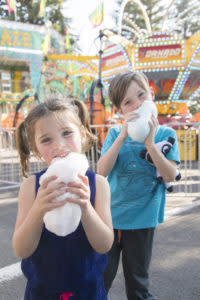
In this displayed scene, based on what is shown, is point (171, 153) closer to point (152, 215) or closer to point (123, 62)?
point (152, 215)

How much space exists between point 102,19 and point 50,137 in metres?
9.36

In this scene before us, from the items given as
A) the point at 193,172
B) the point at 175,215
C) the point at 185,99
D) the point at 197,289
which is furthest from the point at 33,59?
the point at 197,289

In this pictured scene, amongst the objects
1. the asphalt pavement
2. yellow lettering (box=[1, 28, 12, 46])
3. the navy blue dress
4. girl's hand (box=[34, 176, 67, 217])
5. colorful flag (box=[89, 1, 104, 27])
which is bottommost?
the asphalt pavement

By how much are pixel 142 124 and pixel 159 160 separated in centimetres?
22

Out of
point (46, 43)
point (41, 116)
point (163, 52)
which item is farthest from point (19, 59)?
point (41, 116)

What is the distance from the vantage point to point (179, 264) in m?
2.37

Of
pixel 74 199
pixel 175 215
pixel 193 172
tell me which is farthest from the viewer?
pixel 193 172

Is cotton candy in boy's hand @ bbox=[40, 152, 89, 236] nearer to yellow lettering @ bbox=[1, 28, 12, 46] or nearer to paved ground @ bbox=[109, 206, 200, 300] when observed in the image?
paved ground @ bbox=[109, 206, 200, 300]

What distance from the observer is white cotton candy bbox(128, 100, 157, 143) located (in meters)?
1.38

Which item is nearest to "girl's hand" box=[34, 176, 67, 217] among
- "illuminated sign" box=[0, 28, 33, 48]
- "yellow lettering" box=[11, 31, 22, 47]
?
"illuminated sign" box=[0, 28, 33, 48]

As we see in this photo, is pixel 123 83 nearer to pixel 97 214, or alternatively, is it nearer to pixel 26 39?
pixel 97 214

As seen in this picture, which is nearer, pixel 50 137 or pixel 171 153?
pixel 50 137

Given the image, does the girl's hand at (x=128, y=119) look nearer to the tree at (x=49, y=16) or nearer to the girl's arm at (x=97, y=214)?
the girl's arm at (x=97, y=214)

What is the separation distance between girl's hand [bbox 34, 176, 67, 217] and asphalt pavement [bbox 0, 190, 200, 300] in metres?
1.46
